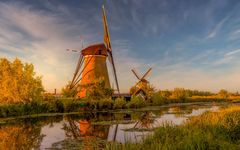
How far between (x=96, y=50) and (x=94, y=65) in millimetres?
2394

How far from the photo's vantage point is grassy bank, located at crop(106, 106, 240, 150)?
762 cm

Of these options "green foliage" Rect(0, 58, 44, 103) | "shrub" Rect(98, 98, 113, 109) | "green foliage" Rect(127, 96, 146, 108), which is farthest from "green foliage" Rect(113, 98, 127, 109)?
"green foliage" Rect(0, 58, 44, 103)

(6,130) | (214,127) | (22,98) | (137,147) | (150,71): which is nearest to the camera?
(137,147)

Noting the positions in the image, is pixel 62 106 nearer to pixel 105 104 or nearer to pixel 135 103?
pixel 105 104

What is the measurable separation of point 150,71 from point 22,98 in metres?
30.0

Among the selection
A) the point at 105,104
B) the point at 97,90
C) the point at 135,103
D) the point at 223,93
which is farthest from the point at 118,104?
the point at 223,93

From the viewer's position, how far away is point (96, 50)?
38750mm

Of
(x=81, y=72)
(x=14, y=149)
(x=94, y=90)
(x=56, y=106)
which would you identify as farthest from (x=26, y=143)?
(x=81, y=72)

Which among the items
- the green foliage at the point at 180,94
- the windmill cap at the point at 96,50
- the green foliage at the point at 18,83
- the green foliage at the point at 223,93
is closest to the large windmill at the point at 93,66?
the windmill cap at the point at 96,50

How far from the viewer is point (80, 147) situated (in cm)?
1038

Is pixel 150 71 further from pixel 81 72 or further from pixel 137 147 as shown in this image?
pixel 137 147

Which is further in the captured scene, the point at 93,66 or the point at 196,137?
the point at 93,66

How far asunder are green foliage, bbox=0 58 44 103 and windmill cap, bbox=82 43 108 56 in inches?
548

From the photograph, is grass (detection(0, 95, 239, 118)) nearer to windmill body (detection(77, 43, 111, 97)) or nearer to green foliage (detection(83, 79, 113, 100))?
green foliage (detection(83, 79, 113, 100))
